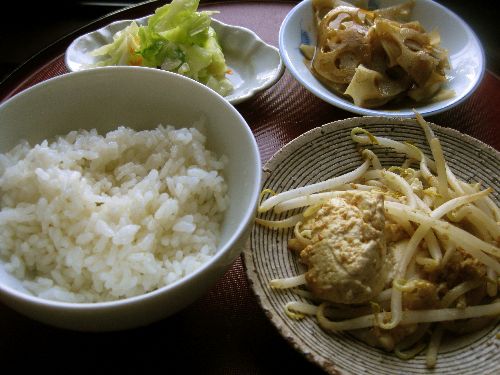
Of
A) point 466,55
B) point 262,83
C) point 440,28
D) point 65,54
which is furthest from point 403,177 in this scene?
point 65,54

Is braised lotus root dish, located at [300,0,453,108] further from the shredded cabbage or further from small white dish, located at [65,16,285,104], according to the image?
the shredded cabbage

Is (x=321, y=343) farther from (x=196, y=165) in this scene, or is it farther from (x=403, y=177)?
(x=403, y=177)

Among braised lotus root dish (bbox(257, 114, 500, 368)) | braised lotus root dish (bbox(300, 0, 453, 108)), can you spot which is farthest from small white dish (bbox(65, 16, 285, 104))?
braised lotus root dish (bbox(257, 114, 500, 368))

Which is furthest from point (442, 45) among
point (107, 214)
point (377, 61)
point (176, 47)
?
point (107, 214)

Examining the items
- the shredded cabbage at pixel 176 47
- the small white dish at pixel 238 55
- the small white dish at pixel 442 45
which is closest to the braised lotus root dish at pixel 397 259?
the small white dish at pixel 442 45

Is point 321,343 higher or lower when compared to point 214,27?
lower

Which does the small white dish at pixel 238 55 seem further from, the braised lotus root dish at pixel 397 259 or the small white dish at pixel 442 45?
the braised lotus root dish at pixel 397 259

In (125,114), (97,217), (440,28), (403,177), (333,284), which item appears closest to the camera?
(97,217)
